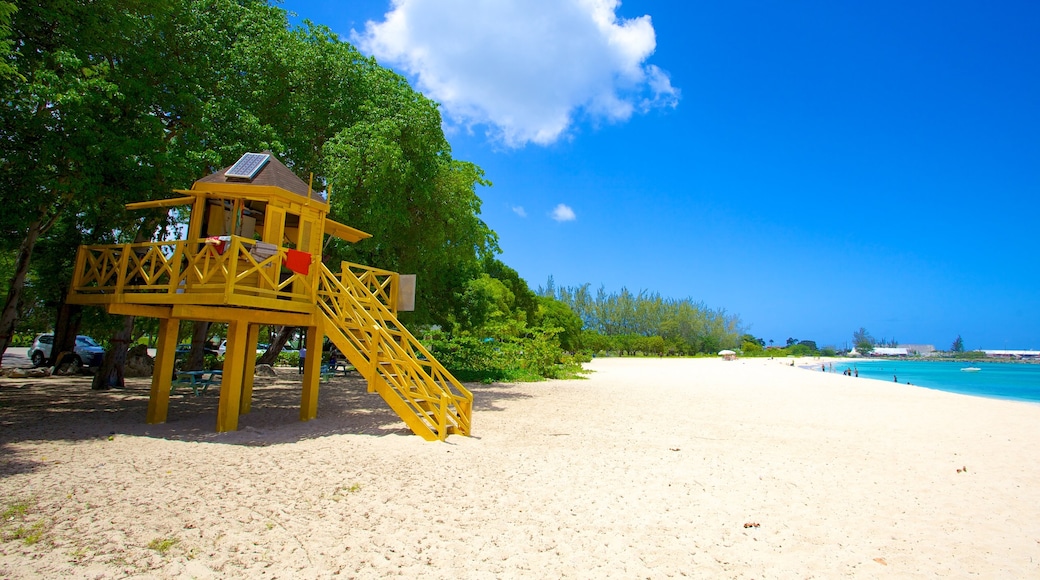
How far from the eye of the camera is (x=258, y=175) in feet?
34.5

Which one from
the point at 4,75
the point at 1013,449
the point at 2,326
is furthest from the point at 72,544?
the point at 1013,449

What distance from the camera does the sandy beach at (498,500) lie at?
4.81 metres

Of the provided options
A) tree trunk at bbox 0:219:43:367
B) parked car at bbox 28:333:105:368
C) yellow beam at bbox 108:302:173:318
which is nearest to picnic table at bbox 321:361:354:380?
tree trunk at bbox 0:219:43:367

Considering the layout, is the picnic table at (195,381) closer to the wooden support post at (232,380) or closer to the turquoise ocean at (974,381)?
the wooden support post at (232,380)

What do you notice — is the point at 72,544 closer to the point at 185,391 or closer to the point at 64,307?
the point at 185,391

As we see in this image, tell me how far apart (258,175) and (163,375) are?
4543mm

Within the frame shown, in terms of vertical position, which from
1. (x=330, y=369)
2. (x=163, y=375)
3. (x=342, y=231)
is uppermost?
(x=342, y=231)

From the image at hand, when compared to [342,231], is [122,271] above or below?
below

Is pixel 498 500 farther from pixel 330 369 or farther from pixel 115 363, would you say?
pixel 330 369

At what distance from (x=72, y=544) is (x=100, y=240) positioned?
15016 mm

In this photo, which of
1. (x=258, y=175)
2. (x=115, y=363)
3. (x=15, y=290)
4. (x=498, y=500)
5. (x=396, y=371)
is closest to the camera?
(x=498, y=500)

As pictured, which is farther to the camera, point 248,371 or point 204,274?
point 248,371

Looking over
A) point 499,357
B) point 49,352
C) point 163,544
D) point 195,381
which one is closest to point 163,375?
point 195,381

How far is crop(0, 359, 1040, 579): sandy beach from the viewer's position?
4.81 meters
